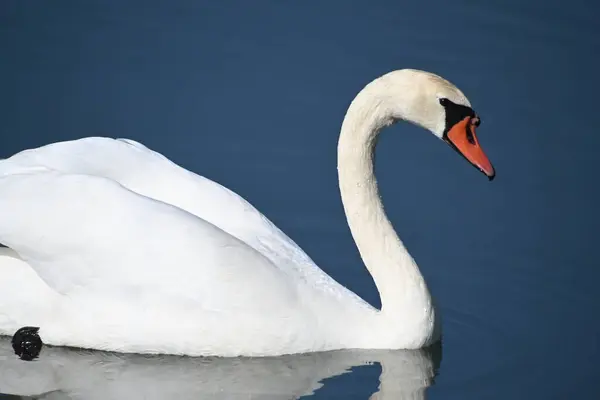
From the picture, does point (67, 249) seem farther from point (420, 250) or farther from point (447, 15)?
point (447, 15)

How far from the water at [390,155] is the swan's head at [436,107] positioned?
4.48 ft

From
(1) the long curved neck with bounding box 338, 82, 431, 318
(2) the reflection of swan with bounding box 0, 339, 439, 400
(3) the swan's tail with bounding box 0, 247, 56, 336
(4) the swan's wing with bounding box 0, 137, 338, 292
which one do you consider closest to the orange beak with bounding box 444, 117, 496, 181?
(1) the long curved neck with bounding box 338, 82, 431, 318

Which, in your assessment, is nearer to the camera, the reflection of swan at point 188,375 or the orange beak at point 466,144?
the reflection of swan at point 188,375

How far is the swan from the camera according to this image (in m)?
8.23

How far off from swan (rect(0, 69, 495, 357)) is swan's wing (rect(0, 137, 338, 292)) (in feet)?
0.07

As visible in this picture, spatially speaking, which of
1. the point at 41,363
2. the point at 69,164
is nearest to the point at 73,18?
the point at 69,164

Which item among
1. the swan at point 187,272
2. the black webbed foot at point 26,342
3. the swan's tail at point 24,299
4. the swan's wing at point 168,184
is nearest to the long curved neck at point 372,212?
the swan at point 187,272

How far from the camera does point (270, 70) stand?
12727 millimetres

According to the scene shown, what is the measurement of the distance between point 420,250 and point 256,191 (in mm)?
1488

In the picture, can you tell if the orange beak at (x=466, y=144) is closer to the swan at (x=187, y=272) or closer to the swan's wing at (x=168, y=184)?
→ the swan at (x=187, y=272)

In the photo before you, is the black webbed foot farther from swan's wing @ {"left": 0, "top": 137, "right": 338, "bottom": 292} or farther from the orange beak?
the orange beak

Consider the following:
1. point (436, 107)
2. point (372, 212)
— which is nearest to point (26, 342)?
point (372, 212)

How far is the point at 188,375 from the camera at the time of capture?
324 inches

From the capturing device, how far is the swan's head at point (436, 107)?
28.0ft
